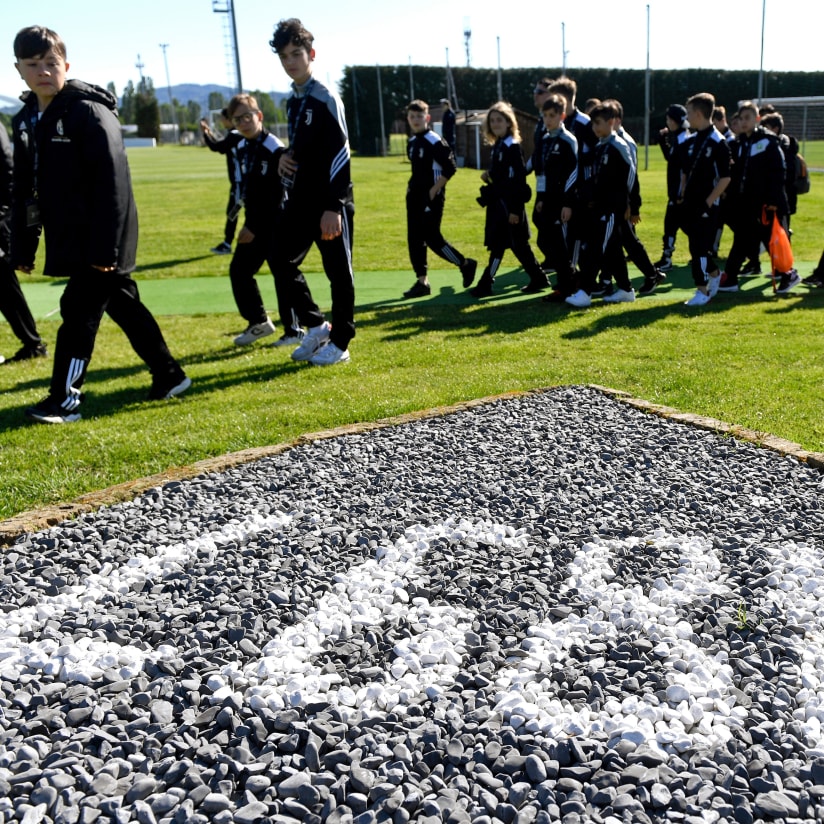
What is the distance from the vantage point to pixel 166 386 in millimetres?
6398

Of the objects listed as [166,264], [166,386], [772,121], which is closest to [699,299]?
[772,121]

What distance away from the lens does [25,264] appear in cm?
620

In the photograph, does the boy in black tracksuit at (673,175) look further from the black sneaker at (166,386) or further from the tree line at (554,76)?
the tree line at (554,76)

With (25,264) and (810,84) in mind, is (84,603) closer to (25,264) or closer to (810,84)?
(25,264)

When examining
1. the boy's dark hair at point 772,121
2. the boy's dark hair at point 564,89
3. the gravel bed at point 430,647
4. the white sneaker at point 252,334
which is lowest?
the gravel bed at point 430,647

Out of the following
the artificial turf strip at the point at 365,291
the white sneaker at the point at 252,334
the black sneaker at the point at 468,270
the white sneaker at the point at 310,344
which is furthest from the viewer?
the black sneaker at the point at 468,270

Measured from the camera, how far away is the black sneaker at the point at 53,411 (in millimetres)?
5871

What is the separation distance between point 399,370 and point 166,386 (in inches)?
71.4

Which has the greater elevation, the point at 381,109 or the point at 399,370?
the point at 381,109

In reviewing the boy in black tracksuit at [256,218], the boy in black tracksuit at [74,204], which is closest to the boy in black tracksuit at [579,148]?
the boy in black tracksuit at [256,218]

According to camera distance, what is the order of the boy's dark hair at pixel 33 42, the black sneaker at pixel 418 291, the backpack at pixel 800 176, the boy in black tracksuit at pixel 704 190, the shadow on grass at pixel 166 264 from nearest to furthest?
the boy's dark hair at pixel 33 42 → the boy in black tracksuit at pixel 704 190 → the black sneaker at pixel 418 291 → the backpack at pixel 800 176 → the shadow on grass at pixel 166 264

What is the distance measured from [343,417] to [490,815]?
371cm

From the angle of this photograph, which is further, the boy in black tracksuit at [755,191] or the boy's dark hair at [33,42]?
the boy in black tracksuit at [755,191]

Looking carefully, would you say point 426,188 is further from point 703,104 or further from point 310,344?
point 310,344
